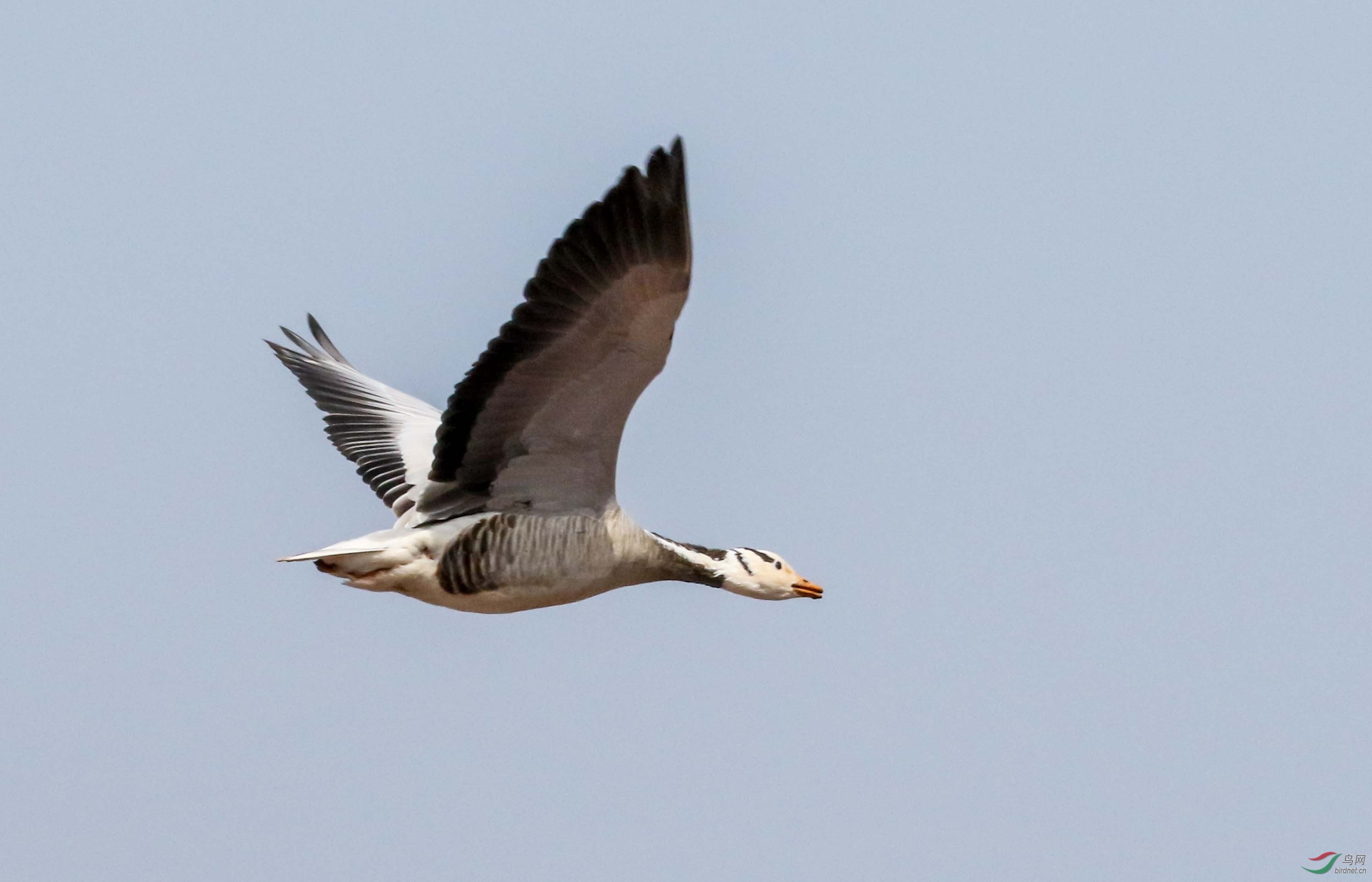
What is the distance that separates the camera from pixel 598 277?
1077 cm

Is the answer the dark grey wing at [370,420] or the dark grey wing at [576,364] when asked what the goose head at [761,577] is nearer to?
the dark grey wing at [576,364]

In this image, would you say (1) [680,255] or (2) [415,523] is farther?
(2) [415,523]

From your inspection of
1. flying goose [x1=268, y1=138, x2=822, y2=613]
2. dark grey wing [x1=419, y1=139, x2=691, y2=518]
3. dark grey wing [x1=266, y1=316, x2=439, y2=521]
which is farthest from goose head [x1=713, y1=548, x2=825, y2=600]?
dark grey wing [x1=266, y1=316, x2=439, y2=521]

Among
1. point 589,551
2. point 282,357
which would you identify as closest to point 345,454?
point 282,357

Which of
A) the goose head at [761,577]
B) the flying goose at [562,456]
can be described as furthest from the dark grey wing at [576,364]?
the goose head at [761,577]

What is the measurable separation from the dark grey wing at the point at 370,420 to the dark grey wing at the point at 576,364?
1703 mm

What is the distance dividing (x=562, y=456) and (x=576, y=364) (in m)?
1.18

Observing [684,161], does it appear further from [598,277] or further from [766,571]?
[766,571]

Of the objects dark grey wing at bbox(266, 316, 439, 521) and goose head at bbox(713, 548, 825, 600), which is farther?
dark grey wing at bbox(266, 316, 439, 521)

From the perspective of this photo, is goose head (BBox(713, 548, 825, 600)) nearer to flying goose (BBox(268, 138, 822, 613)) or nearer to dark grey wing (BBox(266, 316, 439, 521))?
flying goose (BBox(268, 138, 822, 613))

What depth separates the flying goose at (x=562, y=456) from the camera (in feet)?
34.8

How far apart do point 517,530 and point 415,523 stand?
895 mm

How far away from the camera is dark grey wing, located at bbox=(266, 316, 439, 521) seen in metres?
14.9

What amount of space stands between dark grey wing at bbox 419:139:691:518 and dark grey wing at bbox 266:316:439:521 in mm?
1703
